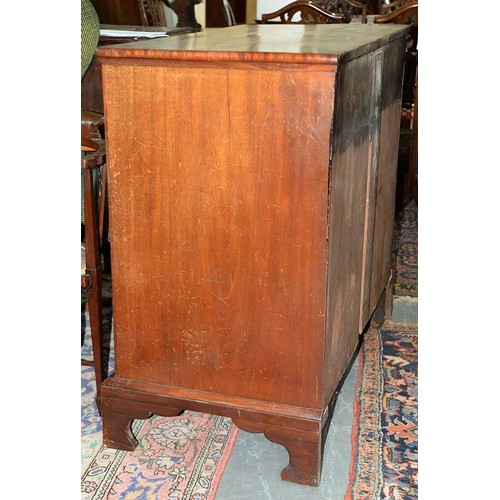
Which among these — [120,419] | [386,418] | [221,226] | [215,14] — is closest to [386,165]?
[386,418]

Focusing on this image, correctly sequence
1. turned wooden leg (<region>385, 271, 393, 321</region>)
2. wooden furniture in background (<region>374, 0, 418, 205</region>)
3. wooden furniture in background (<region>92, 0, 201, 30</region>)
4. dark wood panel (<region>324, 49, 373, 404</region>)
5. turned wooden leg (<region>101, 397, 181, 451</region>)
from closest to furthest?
dark wood panel (<region>324, 49, 373, 404</region>)
turned wooden leg (<region>101, 397, 181, 451</region>)
turned wooden leg (<region>385, 271, 393, 321</region>)
wooden furniture in background (<region>374, 0, 418, 205</region>)
wooden furniture in background (<region>92, 0, 201, 30</region>)

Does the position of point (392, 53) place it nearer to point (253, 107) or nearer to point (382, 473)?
point (253, 107)

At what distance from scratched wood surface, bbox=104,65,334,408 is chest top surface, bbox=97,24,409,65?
0.04m

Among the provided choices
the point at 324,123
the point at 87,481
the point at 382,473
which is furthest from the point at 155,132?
the point at 382,473

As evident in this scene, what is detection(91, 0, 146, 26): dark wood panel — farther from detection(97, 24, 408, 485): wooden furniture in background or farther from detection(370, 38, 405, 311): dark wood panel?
detection(97, 24, 408, 485): wooden furniture in background

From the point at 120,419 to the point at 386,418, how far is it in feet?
2.52

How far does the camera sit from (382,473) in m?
2.09

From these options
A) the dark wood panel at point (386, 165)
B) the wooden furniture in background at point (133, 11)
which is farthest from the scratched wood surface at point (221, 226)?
the wooden furniture in background at point (133, 11)

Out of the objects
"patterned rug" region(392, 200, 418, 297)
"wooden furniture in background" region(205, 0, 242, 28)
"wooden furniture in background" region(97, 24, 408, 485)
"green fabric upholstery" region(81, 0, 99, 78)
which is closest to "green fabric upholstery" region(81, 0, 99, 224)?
"green fabric upholstery" region(81, 0, 99, 78)

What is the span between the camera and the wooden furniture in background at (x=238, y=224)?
1804 millimetres

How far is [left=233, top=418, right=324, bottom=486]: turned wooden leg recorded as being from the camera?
1.98 m

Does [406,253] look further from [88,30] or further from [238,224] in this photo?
[238,224]

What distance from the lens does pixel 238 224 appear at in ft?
6.26

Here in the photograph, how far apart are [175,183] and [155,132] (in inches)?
5.0
